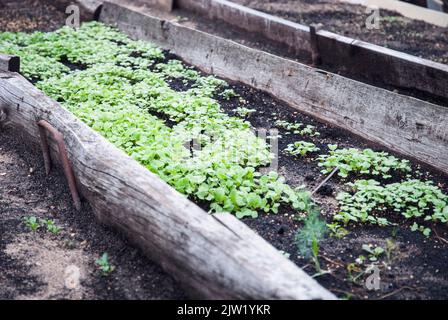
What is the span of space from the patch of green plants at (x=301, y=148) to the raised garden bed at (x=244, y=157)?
2cm

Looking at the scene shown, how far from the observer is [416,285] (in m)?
3.19

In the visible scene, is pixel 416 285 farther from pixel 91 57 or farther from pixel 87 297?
pixel 91 57

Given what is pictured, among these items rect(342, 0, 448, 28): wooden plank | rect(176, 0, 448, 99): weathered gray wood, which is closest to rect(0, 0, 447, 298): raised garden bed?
rect(176, 0, 448, 99): weathered gray wood

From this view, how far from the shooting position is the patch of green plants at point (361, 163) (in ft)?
14.4

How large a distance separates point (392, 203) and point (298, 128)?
1561mm

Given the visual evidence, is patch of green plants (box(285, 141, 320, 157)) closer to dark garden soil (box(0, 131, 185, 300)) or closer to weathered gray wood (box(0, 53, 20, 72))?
dark garden soil (box(0, 131, 185, 300))

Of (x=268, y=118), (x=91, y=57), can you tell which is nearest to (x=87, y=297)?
(x=268, y=118)

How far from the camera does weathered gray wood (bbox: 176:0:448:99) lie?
5.28 m

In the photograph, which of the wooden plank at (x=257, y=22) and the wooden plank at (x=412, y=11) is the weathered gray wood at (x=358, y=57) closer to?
the wooden plank at (x=257, y=22)

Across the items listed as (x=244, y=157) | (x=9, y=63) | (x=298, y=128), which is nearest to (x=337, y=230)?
(x=244, y=157)

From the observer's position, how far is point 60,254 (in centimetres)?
363

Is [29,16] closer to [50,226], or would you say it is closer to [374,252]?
[50,226]

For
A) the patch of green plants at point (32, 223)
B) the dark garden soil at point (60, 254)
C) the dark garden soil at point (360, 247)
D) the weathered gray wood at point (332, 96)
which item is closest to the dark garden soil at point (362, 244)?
the dark garden soil at point (360, 247)

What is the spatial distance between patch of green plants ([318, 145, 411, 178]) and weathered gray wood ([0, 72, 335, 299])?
5.55 ft
